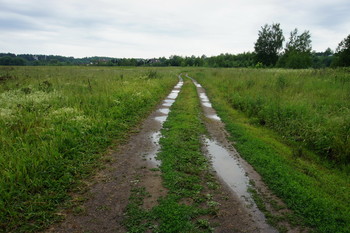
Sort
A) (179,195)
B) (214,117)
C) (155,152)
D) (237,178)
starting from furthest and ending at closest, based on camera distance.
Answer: (214,117), (155,152), (237,178), (179,195)

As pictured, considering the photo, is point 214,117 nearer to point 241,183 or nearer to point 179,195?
point 241,183

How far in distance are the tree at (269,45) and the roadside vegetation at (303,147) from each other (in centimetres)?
5454

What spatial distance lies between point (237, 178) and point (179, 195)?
66.3 inches

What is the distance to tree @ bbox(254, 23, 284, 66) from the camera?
61.3 m

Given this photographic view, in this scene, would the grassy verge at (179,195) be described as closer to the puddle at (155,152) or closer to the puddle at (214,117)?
the puddle at (155,152)

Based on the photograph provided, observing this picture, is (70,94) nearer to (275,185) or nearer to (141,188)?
(141,188)

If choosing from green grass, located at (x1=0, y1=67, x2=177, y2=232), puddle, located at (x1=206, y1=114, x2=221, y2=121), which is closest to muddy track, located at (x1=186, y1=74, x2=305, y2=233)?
puddle, located at (x1=206, y1=114, x2=221, y2=121)

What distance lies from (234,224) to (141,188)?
2011 mm

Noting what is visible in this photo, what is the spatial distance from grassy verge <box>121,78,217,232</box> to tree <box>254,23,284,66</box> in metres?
63.1

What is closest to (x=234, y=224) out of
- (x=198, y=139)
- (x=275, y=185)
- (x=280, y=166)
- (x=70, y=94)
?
(x=275, y=185)

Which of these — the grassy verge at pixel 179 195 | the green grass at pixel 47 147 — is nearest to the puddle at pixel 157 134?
the grassy verge at pixel 179 195

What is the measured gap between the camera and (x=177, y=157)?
608cm

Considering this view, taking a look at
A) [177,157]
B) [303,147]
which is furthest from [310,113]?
[177,157]

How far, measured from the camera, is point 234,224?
3578 millimetres
